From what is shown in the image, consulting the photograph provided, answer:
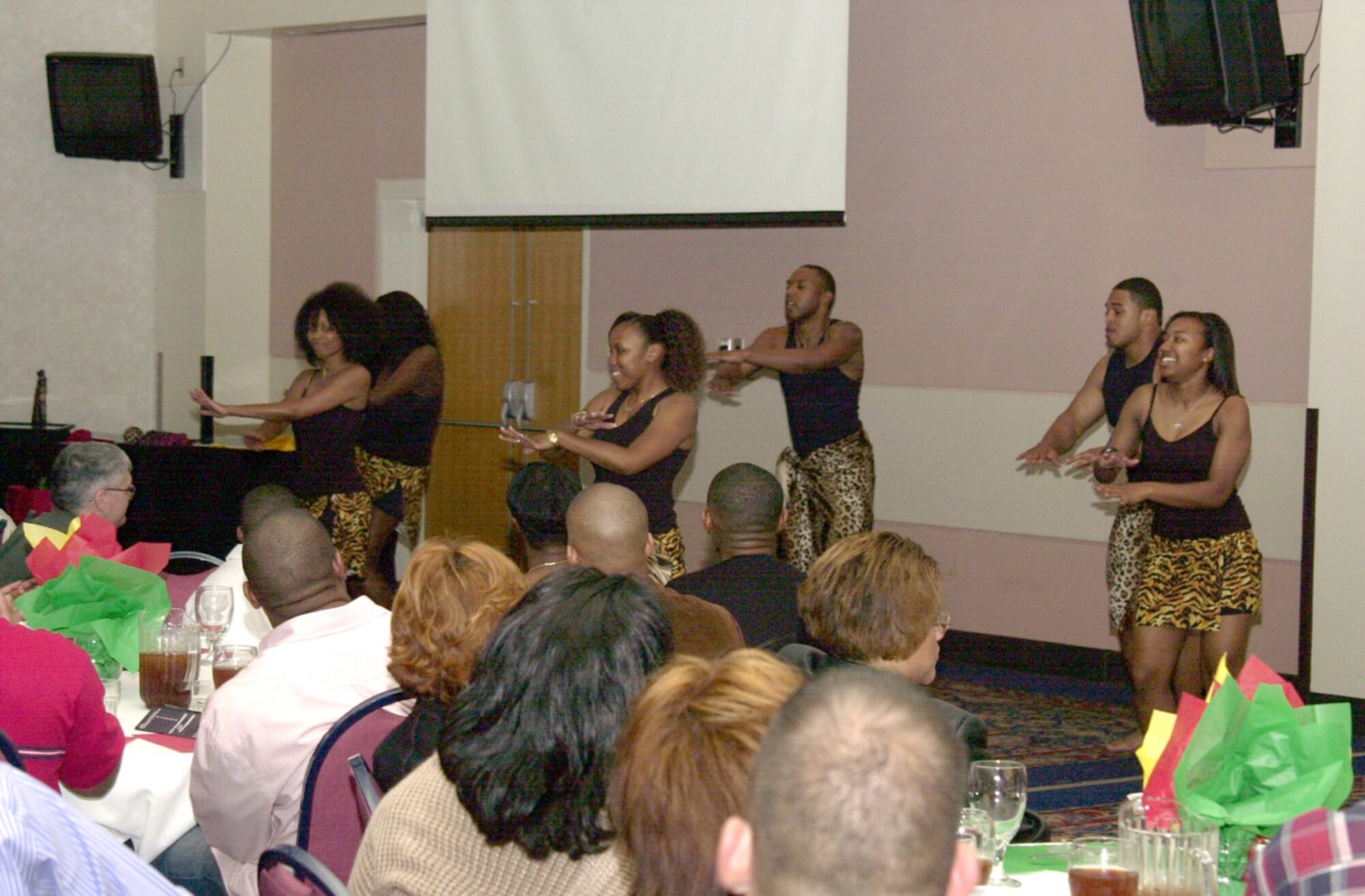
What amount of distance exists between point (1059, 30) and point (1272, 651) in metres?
2.62

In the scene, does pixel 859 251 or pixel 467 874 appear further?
pixel 859 251

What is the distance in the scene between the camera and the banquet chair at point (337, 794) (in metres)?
2.24

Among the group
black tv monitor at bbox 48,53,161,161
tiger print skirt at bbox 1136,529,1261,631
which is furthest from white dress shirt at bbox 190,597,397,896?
black tv monitor at bbox 48,53,161,161

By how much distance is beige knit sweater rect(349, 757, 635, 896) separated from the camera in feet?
5.43

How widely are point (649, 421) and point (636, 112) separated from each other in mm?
2247

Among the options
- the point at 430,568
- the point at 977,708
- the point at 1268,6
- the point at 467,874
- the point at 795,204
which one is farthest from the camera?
the point at 795,204

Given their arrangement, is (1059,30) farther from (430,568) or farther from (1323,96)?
(430,568)

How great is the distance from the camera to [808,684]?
1102mm

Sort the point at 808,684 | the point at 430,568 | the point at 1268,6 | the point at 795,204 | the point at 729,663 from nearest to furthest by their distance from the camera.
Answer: the point at 808,684
the point at 729,663
the point at 430,568
the point at 1268,6
the point at 795,204

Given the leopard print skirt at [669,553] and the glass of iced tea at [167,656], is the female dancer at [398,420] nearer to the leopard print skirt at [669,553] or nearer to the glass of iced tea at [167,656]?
the leopard print skirt at [669,553]

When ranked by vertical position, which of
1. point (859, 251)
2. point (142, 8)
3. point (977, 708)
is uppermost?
point (142, 8)

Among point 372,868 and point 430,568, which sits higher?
point 430,568

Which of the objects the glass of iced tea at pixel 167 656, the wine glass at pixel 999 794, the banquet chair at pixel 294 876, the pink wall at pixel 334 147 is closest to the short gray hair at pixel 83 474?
the glass of iced tea at pixel 167 656

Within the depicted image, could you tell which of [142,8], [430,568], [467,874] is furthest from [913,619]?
[142,8]
